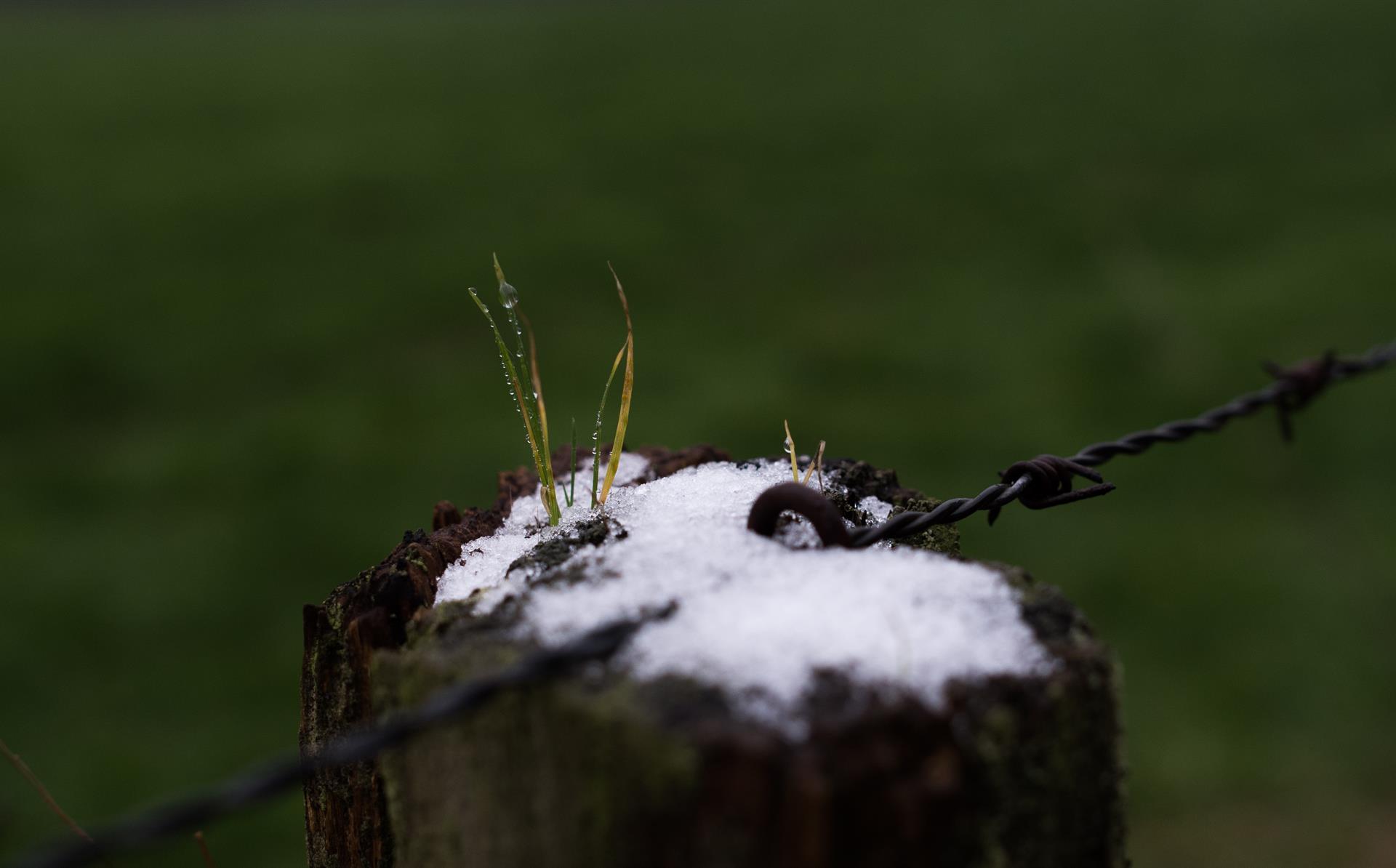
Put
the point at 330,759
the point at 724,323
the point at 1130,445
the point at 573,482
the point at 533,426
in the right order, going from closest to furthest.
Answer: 1. the point at 330,759
2. the point at 573,482
3. the point at 533,426
4. the point at 1130,445
5. the point at 724,323

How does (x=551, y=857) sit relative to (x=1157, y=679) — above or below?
below

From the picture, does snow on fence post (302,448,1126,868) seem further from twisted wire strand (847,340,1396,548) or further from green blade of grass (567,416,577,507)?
green blade of grass (567,416,577,507)

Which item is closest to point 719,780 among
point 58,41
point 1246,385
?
point 1246,385

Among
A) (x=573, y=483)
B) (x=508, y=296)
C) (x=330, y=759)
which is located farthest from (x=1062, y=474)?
(x=330, y=759)

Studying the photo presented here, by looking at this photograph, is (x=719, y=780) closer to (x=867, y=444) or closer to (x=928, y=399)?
(x=867, y=444)

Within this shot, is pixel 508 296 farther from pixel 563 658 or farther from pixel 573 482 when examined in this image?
pixel 563 658

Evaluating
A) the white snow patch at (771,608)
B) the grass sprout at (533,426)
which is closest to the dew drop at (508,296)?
the grass sprout at (533,426)

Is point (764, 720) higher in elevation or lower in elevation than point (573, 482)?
lower
